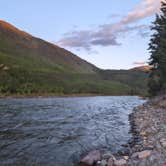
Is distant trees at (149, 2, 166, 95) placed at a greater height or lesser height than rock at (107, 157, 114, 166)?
greater

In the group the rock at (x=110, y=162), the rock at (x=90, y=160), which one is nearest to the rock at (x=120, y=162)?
the rock at (x=110, y=162)

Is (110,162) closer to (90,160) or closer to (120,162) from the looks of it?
(120,162)

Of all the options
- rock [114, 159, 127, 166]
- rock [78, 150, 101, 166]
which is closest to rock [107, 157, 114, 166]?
rock [114, 159, 127, 166]

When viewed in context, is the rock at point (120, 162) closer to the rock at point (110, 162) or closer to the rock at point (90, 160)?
the rock at point (110, 162)

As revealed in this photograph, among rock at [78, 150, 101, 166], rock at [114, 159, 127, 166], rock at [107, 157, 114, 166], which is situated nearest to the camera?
rock at [114, 159, 127, 166]

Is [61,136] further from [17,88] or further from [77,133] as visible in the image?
[17,88]

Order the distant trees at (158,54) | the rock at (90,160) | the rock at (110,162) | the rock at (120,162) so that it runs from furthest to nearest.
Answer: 1. the distant trees at (158,54)
2. the rock at (90,160)
3. the rock at (110,162)
4. the rock at (120,162)

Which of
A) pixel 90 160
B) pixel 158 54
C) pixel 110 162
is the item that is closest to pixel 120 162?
pixel 110 162

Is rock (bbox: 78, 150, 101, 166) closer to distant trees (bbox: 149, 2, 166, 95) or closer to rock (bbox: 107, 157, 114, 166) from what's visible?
rock (bbox: 107, 157, 114, 166)

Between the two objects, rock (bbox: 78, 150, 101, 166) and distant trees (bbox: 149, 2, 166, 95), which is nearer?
rock (bbox: 78, 150, 101, 166)

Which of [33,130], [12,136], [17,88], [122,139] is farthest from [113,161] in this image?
[17,88]

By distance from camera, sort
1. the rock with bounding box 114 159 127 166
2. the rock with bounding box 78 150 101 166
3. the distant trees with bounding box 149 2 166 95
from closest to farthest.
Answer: the rock with bounding box 114 159 127 166, the rock with bounding box 78 150 101 166, the distant trees with bounding box 149 2 166 95

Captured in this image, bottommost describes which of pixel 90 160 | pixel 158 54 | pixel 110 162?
pixel 90 160

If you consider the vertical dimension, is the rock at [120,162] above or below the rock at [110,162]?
above
